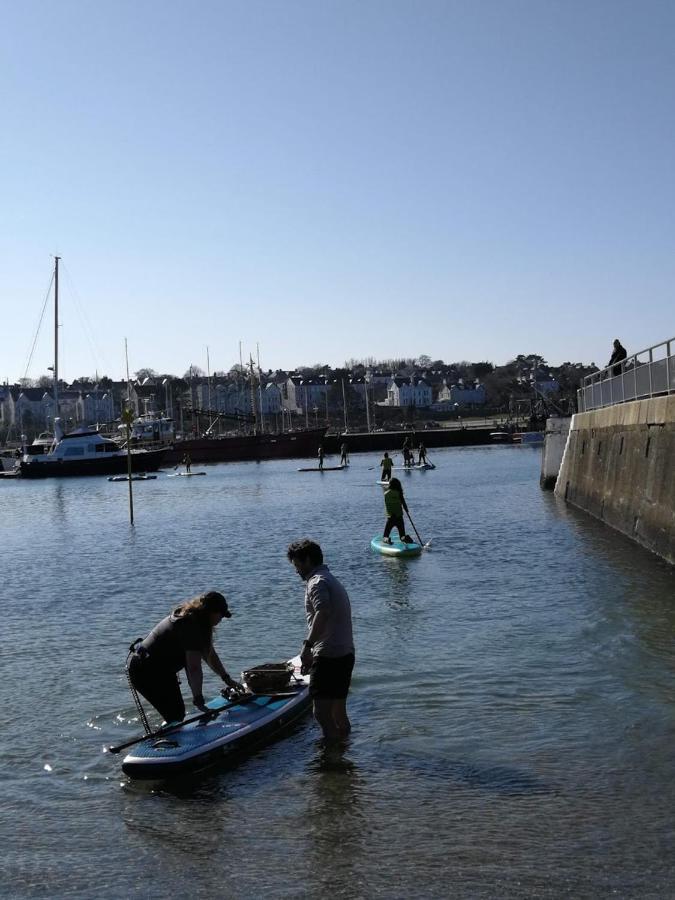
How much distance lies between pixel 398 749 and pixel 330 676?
1292mm

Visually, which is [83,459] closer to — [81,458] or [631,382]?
[81,458]

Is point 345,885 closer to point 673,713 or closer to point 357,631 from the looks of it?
point 673,713

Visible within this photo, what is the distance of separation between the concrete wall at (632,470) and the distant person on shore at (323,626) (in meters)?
13.0

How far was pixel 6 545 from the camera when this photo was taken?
36.9 m

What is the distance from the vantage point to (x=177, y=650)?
952 cm

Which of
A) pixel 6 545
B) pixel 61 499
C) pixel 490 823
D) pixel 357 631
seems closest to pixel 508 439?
pixel 61 499

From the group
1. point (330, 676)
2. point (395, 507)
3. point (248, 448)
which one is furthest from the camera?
point (248, 448)

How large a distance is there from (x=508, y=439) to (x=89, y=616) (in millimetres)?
115019

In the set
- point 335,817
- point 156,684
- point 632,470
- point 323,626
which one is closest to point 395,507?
point 632,470

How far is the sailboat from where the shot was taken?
305 ft

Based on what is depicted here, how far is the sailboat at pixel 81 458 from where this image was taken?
305 ft

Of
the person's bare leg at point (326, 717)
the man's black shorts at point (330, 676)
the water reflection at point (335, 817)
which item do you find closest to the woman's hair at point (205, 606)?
A: the man's black shorts at point (330, 676)

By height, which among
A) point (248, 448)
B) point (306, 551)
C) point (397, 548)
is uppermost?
point (248, 448)

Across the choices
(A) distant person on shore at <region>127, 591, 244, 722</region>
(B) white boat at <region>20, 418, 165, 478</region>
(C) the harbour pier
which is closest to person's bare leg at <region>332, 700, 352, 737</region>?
(A) distant person on shore at <region>127, 591, 244, 722</region>
